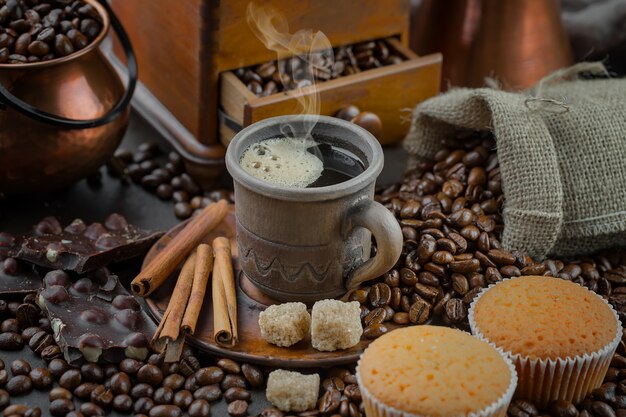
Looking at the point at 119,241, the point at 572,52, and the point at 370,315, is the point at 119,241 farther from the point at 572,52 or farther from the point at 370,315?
the point at 572,52

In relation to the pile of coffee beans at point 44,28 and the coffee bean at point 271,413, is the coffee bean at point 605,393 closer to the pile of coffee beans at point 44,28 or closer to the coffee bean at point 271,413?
the coffee bean at point 271,413

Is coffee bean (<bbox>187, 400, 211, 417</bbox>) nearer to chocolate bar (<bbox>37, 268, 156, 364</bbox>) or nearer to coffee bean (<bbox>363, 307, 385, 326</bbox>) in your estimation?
chocolate bar (<bbox>37, 268, 156, 364</bbox>)

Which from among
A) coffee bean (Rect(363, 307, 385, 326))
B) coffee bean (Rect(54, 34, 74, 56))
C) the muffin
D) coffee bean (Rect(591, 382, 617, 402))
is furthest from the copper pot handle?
coffee bean (Rect(591, 382, 617, 402))

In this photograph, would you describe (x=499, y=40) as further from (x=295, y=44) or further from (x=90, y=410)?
(x=90, y=410)

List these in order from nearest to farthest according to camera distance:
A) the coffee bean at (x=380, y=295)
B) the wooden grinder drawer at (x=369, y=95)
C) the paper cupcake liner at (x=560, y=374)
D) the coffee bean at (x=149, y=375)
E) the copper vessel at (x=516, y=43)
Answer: the paper cupcake liner at (x=560, y=374) < the coffee bean at (x=149, y=375) < the coffee bean at (x=380, y=295) < the wooden grinder drawer at (x=369, y=95) < the copper vessel at (x=516, y=43)

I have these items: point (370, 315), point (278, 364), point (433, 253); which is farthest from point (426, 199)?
point (278, 364)

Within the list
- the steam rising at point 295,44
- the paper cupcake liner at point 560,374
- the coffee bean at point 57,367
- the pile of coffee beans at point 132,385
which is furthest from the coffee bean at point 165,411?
the steam rising at point 295,44
